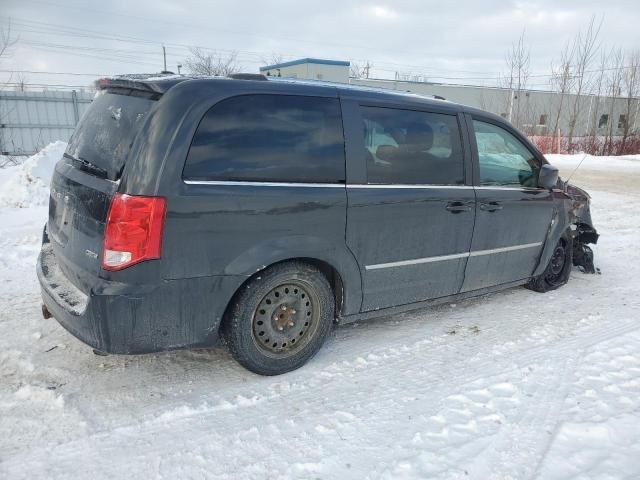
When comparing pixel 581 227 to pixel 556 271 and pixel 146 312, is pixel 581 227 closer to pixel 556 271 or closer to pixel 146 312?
pixel 556 271

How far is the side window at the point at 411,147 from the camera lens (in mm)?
3377

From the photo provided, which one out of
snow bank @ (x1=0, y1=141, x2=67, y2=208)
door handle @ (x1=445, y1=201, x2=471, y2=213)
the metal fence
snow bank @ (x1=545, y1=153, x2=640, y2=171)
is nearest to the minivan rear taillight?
door handle @ (x1=445, y1=201, x2=471, y2=213)

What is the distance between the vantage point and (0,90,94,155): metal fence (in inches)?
622

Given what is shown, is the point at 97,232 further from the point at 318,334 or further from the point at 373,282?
the point at 373,282

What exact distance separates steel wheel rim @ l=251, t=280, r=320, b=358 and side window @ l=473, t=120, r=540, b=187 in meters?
1.84

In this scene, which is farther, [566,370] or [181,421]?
[566,370]

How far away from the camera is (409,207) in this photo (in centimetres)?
351

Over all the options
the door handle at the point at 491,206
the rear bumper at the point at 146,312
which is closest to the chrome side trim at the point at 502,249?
the door handle at the point at 491,206

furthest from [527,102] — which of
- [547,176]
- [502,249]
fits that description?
[502,249]

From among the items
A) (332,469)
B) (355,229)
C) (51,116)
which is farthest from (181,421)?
(51,116)

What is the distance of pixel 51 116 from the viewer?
646 inches

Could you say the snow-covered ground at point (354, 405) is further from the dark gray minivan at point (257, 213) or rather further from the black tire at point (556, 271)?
the black tire at point (556, 271)

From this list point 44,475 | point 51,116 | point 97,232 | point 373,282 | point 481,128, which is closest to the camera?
point 44,475

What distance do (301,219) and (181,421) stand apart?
136 centimetres
